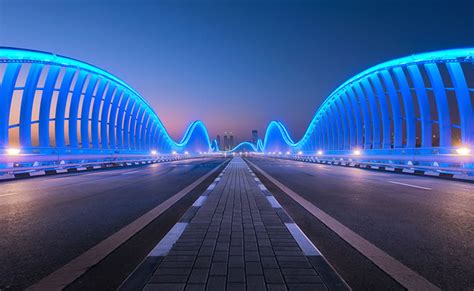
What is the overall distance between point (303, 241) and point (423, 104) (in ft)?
72.8

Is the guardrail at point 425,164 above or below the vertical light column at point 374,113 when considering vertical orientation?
below

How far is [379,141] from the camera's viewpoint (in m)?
28.1

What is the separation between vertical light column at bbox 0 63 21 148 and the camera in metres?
19.0

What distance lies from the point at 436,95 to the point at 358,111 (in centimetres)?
1475

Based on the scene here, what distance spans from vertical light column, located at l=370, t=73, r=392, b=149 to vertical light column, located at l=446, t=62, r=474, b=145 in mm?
7834

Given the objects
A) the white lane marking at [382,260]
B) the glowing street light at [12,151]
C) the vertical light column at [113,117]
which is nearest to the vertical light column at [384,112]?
the white lane marking at [382,260]

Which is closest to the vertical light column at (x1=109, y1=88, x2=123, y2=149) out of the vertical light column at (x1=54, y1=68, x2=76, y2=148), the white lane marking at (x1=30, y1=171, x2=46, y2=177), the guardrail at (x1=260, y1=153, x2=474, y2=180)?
the vertical light column at (x1=54, y1=68, x2=76, y2=148)

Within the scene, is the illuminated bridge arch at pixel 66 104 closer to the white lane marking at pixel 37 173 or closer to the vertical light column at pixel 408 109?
the white lane marking at pixel 37 173

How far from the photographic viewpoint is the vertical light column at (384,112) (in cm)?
2630

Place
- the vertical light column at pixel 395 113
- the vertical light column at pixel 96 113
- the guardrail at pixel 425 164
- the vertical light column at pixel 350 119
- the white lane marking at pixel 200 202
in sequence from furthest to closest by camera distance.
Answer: the vertical light column at pixel 350 119 → the vertical light column at pixel 96 113 → the vertical light column at pixel 395 113 → the guardrail at pixel 425 164 → the white lane marking at pixel 200 202

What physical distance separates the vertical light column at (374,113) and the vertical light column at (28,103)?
90.2 feet

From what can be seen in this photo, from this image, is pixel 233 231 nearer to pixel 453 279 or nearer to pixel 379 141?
pixel 453 279

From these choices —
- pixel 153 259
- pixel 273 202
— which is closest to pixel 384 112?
pixel 273 202

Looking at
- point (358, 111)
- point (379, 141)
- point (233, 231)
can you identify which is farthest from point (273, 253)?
point (358, 111)
